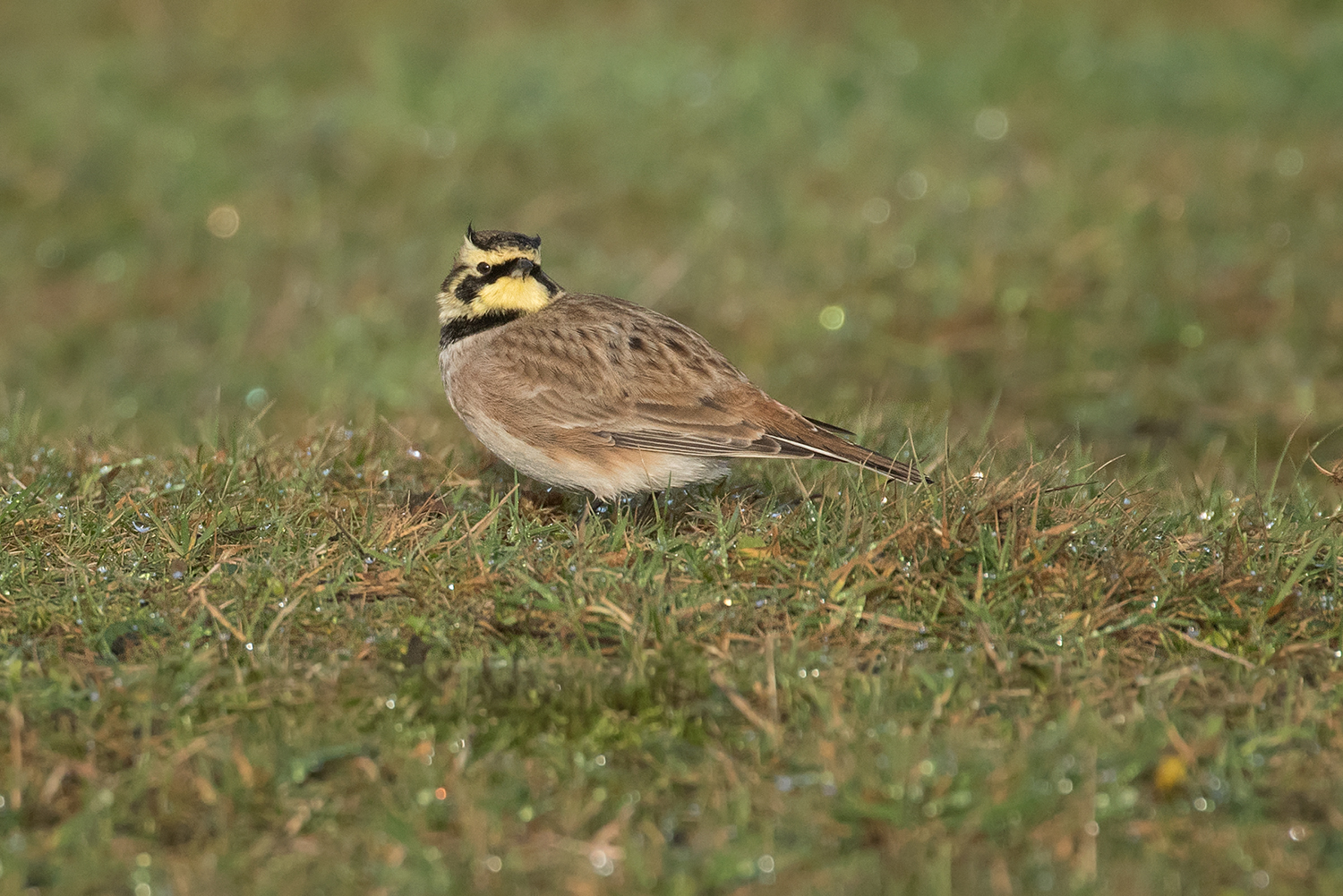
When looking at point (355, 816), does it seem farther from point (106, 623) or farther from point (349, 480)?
point (349, 480)

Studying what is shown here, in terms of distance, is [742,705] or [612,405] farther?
[612,405]

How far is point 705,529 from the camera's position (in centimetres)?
583

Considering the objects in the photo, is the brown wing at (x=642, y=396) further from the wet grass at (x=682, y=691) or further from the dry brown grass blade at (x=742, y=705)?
the dry brown grass blade at (x=742, y=705)

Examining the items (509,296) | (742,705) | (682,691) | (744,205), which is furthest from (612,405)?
(744,205)

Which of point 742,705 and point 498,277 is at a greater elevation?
point 498,277

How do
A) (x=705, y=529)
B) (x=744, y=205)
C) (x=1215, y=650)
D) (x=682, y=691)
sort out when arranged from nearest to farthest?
(x=682, y=691) < (x=1215, y=650) < (x=705, y=529) < (x=744, y=205)

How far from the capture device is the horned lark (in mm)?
5914

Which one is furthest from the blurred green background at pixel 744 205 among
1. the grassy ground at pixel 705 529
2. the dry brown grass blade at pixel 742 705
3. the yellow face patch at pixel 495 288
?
the dry brown grass blade at pixel 742 705

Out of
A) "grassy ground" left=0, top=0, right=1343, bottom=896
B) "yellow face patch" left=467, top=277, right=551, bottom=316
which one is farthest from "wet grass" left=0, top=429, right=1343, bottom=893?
"yellow face patch" left=467, top=277, right=551, bottom=316

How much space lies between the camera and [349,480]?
21.5 ft

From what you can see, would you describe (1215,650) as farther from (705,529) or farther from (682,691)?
(705,529)

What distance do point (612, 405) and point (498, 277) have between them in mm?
890

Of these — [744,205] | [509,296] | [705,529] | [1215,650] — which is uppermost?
[509,296]

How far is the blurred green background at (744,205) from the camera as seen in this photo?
10.1 metres
